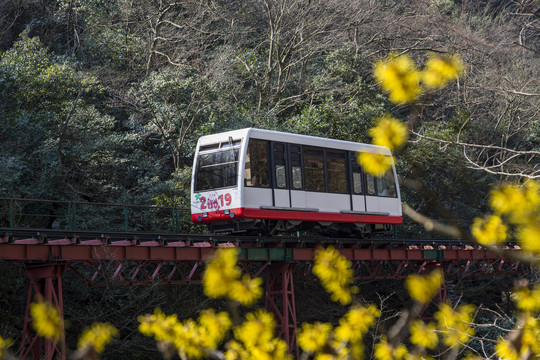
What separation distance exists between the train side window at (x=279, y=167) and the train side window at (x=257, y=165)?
26 centimetres

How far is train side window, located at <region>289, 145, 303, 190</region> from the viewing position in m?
18.2

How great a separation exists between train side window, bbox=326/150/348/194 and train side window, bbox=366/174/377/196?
0.97 m

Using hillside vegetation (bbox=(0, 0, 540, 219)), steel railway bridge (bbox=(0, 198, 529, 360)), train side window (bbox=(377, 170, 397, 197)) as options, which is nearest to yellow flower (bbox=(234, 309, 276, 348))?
steel railway bridge (bbox=(0, 198, 529, 360))

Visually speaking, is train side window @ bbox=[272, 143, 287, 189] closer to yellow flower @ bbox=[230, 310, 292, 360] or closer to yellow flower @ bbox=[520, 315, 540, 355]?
yellow flower @ bbox=[520, 315, 540, 355]

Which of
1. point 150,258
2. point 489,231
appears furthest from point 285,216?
point 489,231

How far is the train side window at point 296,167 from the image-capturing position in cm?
1823

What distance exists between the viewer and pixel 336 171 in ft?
63.9

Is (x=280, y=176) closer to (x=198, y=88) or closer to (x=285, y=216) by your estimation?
(x=285, y=216)

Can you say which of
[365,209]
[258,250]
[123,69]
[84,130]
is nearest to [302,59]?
[123,69]

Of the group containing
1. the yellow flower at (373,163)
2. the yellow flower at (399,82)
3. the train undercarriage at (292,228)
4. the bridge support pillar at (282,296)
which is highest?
the train undercarriage at (292,228)

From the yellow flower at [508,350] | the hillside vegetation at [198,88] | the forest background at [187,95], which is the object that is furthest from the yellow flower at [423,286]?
the hillside vegetation at [198,88]

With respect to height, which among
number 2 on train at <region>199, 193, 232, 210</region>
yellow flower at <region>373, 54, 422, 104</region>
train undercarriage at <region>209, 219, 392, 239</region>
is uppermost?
number 2 on train at <region>199, 193, 232, 210</region>

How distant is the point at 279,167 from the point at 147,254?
149 inches

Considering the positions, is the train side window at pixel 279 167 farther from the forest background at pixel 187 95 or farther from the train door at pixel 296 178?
the forest background at pixel 187 95
